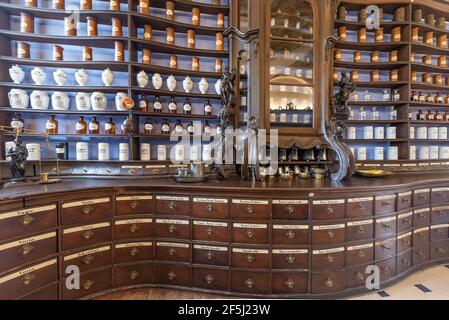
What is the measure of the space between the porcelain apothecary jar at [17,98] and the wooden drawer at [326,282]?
9.43 ft

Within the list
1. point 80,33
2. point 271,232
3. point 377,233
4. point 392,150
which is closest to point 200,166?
point 271,232

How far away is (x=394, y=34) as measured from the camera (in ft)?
8.71

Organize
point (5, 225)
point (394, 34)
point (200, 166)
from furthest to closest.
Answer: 1. point (394, 34)
2. point (200, 166)
3. point (5, 225)

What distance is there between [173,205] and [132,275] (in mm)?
654

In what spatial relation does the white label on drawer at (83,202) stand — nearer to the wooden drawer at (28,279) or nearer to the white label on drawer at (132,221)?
the white label on drawer at (132,221)

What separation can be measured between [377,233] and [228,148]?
1.42 metres

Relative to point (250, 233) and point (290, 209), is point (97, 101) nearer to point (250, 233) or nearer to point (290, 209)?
point (250, 233)

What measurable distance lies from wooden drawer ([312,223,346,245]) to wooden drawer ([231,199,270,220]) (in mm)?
375

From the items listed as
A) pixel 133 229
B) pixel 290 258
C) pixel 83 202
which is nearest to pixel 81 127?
pixel 83 202

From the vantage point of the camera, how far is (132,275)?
1815 mm

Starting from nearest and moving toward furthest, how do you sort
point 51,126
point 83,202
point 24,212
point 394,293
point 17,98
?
point 24,212 → point 83,202 → point 394,293 → point 17,98 → point 51,126

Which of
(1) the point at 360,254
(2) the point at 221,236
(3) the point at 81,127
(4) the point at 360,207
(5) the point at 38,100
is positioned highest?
(5) the point at 38,100

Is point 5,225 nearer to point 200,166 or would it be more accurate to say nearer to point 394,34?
point 200,166
